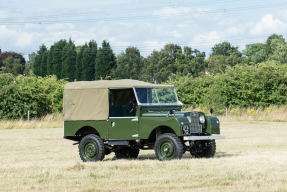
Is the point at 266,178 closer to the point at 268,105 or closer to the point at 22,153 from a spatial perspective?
the point at 22,153

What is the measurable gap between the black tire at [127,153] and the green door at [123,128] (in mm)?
1608

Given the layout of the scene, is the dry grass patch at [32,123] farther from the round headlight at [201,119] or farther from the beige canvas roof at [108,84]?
the round headlight at [201,119]

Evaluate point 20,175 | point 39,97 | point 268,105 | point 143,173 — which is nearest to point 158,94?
point 143,173

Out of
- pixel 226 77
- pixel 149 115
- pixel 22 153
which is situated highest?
pixel 226 77

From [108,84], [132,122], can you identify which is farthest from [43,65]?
[132,122]

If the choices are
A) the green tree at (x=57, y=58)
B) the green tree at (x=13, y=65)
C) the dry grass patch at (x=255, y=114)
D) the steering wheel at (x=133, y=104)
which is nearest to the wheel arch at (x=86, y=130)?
the steering wheel at (x=133, y=104)

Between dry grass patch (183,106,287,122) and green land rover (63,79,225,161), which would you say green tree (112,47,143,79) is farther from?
green land rover (63,79,225,161)

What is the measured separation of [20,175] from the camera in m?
11.2

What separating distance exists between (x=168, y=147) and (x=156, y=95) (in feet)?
6.82

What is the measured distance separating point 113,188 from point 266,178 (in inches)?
129

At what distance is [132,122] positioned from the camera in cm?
1358

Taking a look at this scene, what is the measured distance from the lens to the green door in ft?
44.4

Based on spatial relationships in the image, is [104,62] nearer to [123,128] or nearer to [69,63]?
[69,63]

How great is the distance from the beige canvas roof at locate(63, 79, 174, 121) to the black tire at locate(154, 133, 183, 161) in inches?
74.6
